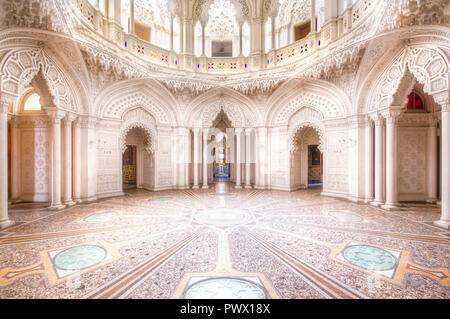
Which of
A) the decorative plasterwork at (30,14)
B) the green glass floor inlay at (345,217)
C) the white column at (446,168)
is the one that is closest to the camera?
the decorative plasterwork at (30,14)

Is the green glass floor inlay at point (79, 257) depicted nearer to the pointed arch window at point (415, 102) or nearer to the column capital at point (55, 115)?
the column capital at point (55, 115)

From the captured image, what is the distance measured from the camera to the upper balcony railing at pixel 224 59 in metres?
6.80

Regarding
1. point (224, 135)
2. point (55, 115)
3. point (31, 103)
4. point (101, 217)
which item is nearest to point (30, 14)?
point (55, 115)

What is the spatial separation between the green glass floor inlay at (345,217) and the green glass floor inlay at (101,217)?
603 cm

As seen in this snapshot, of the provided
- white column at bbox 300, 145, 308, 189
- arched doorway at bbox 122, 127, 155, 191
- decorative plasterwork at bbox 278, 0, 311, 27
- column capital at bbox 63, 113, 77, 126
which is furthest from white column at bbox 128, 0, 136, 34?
white column at bbox 300, 145, 308, 189

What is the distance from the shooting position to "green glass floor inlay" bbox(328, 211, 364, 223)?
521 cm

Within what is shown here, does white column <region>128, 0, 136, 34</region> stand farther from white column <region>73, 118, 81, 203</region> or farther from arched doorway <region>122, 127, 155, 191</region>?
white column <region>73, 118, 81, 203</region>

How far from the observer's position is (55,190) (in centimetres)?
646

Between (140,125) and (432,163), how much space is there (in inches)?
452

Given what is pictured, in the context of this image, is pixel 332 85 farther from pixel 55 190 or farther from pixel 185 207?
pixel 55 190

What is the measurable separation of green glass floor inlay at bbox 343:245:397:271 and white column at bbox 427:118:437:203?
19.9ft

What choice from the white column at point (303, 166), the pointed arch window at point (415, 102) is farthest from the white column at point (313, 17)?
the white column at point (303, 166)
